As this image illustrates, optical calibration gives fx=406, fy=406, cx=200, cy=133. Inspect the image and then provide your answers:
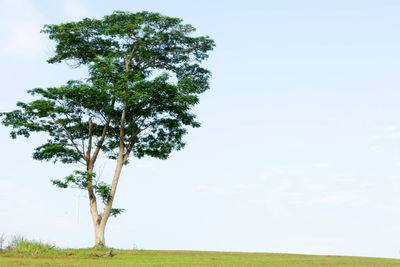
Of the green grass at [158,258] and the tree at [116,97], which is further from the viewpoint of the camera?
the tree at [116,97]

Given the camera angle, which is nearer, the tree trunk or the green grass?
the green grass

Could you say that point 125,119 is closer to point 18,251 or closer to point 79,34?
A: point 79,34

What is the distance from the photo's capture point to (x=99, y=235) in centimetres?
2067

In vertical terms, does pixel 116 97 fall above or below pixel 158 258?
above

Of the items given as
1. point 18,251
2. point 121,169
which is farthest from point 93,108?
point 18,251

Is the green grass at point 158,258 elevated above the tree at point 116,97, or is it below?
below

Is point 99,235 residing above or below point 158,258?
above

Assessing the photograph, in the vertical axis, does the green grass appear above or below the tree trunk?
below

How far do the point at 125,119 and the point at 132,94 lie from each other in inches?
98.3

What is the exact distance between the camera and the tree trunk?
20.4 m

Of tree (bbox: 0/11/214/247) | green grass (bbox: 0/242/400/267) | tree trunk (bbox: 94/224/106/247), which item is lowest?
green grass (bbox: 0/242/400/267)

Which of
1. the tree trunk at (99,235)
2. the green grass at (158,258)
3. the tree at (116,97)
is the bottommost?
the green grass at (158,258)

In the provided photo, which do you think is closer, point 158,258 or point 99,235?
point 158,258

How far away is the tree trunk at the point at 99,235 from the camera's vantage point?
20.4 metres
